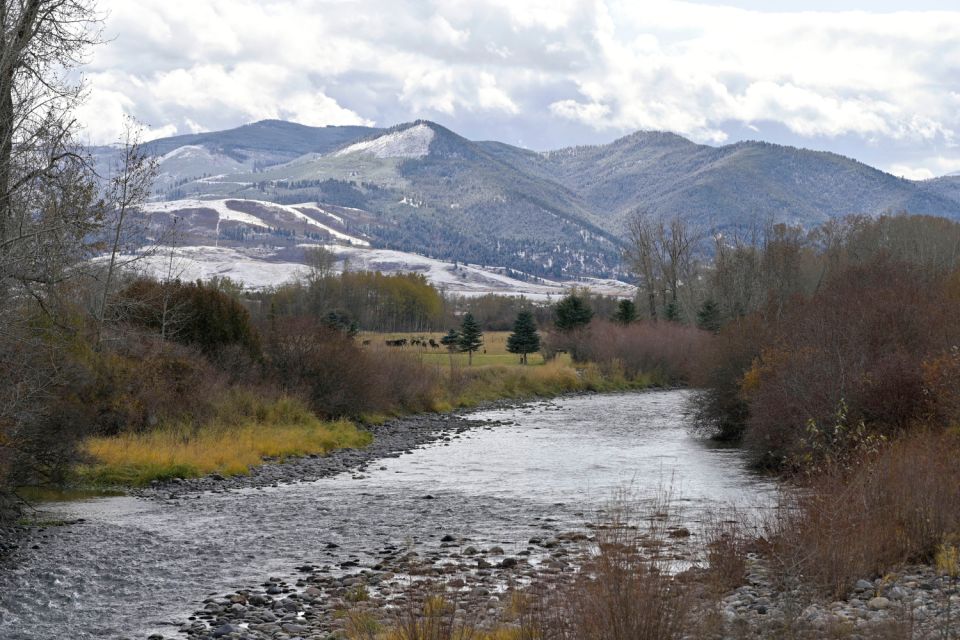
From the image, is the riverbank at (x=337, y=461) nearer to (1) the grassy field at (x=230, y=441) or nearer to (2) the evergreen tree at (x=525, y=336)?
(1) the grassy field at (x=230, y=441)

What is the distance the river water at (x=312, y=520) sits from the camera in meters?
14.7

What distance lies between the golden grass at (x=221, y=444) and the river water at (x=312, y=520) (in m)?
2.92

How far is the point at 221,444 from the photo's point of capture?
3241 cm

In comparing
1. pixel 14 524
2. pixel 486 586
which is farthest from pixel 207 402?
pixel 486 586

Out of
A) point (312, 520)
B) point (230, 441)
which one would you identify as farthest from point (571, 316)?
point (312, 520)

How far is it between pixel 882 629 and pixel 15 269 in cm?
1405

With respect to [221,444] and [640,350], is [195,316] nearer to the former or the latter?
[221,444]

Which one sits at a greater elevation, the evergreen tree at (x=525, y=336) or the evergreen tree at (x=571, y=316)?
the evergreen tree at (x=571, y=316)

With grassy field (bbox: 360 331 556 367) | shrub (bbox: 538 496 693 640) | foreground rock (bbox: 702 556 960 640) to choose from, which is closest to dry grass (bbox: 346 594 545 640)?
shrub (bbox: 538 496 693 640)

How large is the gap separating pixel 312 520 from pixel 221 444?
1147 cm

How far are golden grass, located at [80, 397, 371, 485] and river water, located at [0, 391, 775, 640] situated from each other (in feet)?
9.58

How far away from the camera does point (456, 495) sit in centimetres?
2611

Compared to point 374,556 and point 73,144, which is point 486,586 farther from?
point 73,144

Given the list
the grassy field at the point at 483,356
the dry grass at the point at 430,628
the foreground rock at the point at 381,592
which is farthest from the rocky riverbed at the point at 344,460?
the grassy field at the point at 483,356
